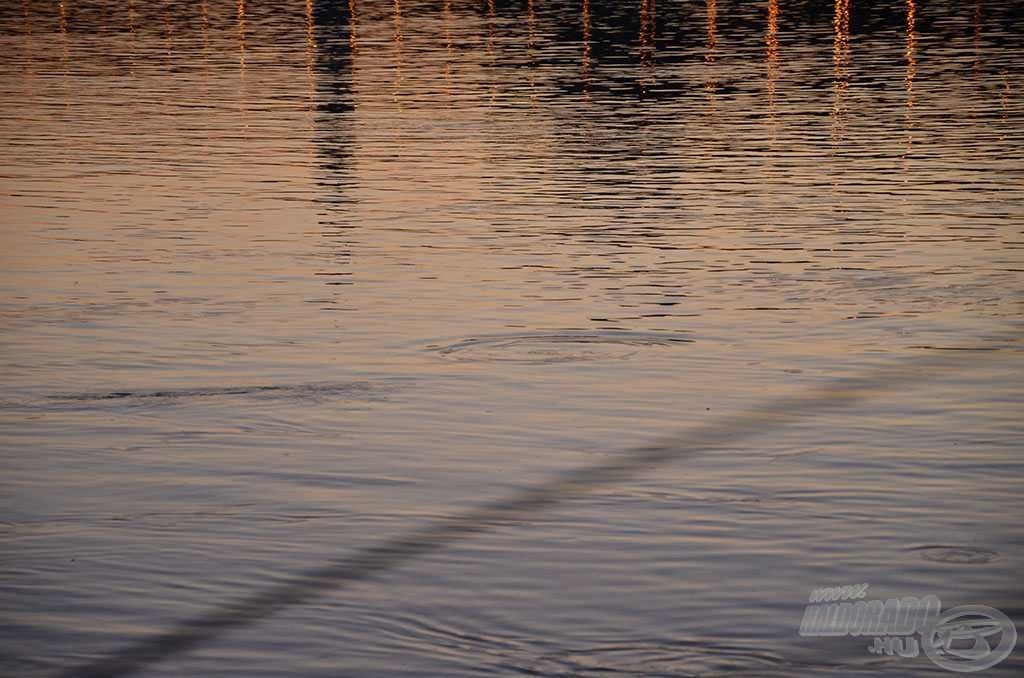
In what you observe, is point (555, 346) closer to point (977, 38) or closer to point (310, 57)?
point (310, 57)

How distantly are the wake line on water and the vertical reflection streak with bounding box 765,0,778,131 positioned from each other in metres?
18.1

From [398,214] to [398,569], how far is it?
13.4m

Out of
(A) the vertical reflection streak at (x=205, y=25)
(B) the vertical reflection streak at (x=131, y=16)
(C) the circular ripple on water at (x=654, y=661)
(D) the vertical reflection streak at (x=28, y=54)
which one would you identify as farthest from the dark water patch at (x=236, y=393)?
(B) the vertical reflection streak at (x=131, y=16)

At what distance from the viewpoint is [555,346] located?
585 inches

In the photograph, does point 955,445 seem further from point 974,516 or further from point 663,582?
point 663,582

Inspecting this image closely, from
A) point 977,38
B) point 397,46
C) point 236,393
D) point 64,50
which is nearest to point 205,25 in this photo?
point 64,50

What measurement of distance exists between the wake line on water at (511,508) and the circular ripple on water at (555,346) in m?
1.72

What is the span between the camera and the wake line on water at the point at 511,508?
332 inches

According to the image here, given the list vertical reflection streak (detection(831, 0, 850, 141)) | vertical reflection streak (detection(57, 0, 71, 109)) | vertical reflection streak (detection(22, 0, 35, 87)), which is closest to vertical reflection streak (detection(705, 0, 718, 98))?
vertical reflection streak (detection(831, 0, 850, 141))

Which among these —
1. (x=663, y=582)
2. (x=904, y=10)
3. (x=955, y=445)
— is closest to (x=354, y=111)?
(x=955, y=445)

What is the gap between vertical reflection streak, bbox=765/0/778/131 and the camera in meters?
36.8

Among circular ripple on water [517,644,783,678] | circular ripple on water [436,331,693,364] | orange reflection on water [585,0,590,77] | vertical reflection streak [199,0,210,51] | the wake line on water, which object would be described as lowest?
vertical reflection streak [199,0,210,51]

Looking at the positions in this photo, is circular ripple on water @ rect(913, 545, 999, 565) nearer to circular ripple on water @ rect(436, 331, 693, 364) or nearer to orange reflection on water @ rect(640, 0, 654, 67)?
circular ripple on water @ rect(436, 331, 693, 364)

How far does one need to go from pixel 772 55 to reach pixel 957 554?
44778 millimetres
